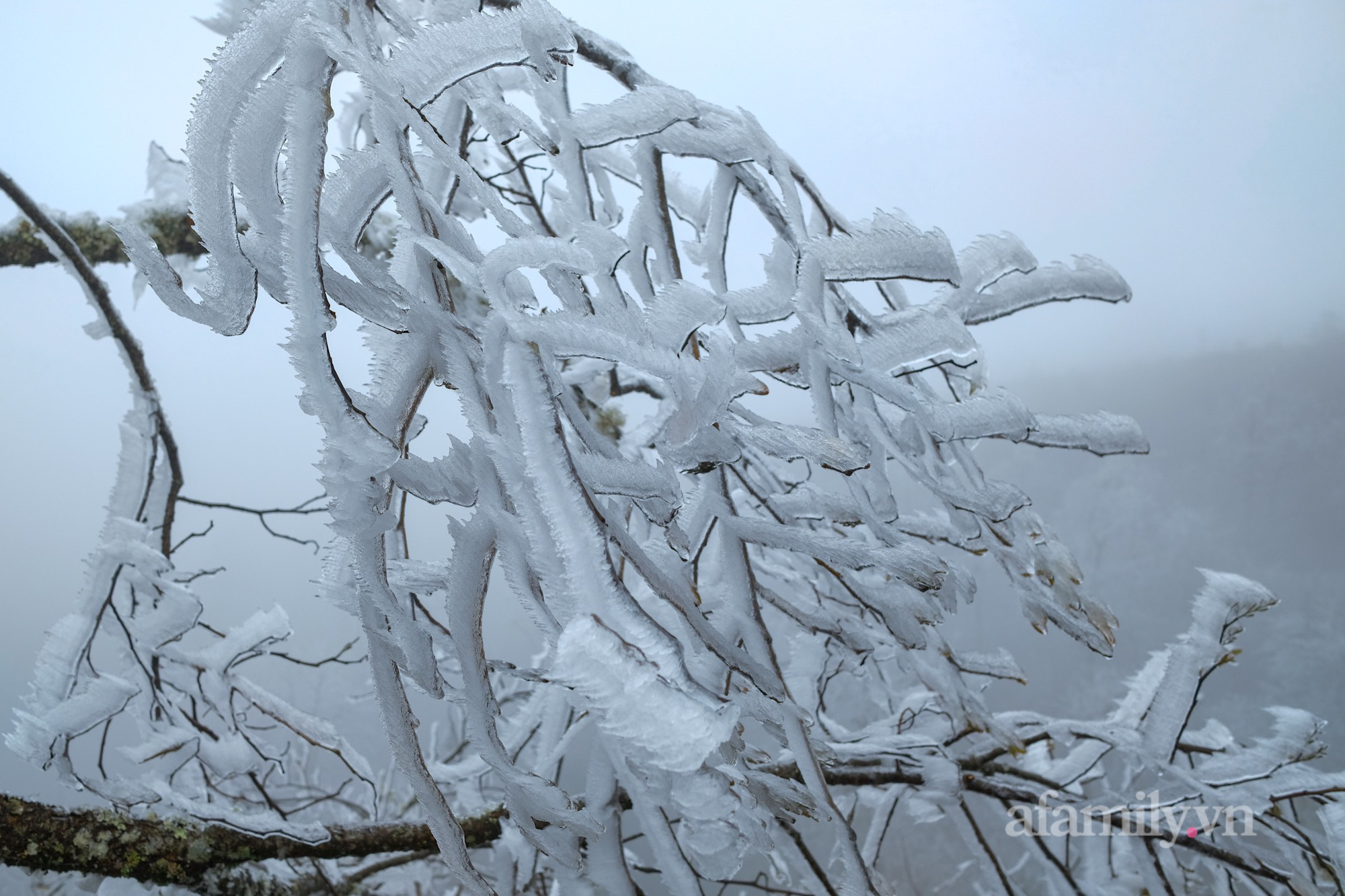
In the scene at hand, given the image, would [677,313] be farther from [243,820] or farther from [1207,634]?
[243,820]

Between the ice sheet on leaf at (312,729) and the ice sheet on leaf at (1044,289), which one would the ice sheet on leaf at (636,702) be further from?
the ice sheet on leaf at (312,729)

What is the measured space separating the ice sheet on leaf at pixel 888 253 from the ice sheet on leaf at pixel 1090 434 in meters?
0.13

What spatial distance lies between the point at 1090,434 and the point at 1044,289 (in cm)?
9

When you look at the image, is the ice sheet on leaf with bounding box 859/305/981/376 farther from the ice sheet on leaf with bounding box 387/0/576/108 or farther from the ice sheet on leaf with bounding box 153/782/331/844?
the ice sheet on leaf with bounding box 153/782/331/844

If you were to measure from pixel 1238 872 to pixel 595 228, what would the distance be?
39.6 inches

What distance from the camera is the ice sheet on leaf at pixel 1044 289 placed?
38 cm

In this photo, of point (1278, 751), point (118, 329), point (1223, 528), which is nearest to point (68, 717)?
point (118, 329)

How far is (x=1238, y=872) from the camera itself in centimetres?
74

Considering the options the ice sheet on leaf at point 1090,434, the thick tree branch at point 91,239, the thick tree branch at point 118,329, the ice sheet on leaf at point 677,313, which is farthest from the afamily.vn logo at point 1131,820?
the thick tree branch at point 91,239

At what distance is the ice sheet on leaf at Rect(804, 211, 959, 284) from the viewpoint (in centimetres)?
31

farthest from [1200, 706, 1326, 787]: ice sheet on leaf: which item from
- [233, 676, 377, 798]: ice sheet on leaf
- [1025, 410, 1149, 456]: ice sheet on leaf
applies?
[233, 676, 377, 798]: ice sheet on leaf

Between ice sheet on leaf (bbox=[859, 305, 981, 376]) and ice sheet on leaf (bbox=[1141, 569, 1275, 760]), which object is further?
ice sheet on leaf (bbox=[1141, 569, 1275, 760])

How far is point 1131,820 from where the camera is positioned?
27.0 inches

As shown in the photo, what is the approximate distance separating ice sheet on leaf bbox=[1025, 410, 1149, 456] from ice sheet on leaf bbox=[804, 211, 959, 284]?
0.13 metres
